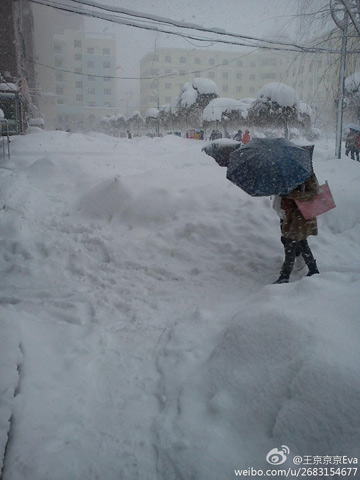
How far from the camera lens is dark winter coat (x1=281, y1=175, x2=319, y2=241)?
12.7ft

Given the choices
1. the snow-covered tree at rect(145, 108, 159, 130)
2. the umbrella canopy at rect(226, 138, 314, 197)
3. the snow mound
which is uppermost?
the snow-covered tree at rect(145, 108, 159, 130)

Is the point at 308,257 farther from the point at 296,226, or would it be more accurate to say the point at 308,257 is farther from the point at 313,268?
the point at 296,226

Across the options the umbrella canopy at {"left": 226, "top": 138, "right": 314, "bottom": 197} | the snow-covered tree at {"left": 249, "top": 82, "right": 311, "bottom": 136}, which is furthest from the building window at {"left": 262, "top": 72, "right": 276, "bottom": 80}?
the umbrella canopy at {"left": 226, "top": 138, "right": 314, "bottom": 197}

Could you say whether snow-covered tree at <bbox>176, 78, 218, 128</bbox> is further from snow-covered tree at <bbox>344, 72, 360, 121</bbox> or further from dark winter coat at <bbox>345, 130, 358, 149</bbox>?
dark winter coat at <bbox>345, 130, 358, 149</bbox>

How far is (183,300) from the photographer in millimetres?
3793

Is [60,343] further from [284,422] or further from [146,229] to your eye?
[146,229]

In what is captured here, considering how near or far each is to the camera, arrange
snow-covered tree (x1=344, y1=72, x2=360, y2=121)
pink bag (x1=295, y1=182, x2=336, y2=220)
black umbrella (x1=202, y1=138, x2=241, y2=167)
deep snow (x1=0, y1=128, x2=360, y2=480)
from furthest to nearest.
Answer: snow-covered tree (x1=344, y1=72, x2=360, y2=121)
black umbrella (x1=202, y1=138, x2=241, y2=167)
pink bag (x1=295, y1=182, x2=336, y2=220)
deep snow (x1=0, y1=128, x2=360, y2=480)

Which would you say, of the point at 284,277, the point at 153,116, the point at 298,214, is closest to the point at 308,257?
the point at 284,277

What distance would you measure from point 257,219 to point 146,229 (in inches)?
69.7

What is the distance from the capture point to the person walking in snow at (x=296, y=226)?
12.7 ft

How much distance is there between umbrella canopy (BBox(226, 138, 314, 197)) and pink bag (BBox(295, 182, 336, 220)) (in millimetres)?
322

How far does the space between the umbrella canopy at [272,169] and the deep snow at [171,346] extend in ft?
3.28

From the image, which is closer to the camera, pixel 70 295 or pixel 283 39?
pixel 70 295

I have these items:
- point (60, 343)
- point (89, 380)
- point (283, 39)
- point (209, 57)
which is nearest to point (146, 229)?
point (60, 343)
